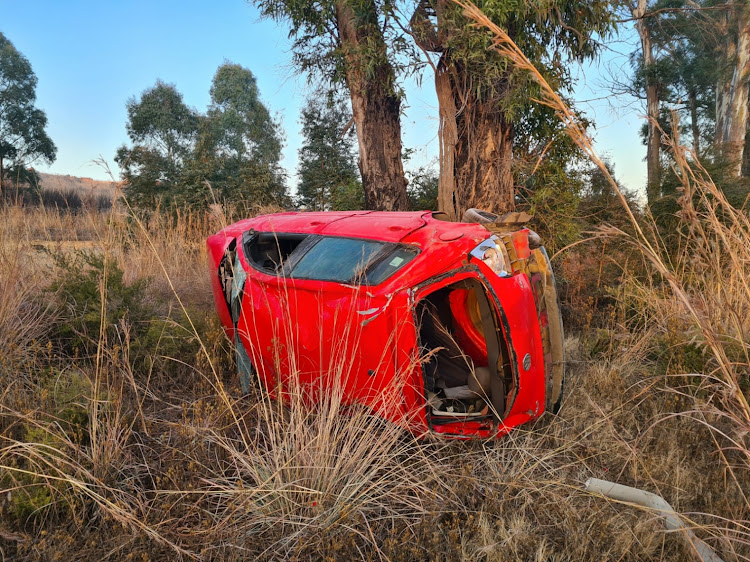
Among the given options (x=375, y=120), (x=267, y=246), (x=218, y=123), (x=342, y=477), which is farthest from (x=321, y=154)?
(x=218, y=123)

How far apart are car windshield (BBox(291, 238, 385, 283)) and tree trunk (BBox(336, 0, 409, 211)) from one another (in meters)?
5.52

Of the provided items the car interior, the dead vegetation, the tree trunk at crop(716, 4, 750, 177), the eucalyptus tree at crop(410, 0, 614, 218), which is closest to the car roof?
the car interior

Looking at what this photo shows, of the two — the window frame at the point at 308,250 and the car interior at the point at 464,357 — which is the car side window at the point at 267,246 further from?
the car interior at the point at 464,357

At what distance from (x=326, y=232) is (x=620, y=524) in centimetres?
281

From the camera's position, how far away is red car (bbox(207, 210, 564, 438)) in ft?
10.7

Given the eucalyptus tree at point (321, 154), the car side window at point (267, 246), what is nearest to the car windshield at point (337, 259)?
the car side window at point (267, 246)

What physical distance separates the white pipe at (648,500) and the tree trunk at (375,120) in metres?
6.94

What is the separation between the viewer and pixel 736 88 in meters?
16.1

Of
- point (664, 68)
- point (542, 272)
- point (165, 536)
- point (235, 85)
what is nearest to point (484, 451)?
point (542, 272)

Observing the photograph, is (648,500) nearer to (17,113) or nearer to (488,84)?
(488,84)

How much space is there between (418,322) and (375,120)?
21.6 ft

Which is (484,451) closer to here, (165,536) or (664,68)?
(165,536)

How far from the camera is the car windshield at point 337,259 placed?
361cm

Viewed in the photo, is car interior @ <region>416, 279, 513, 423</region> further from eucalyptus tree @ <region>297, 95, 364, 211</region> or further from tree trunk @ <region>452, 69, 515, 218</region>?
eucalyptus tree @ <region>297, 95, 364, 211</region>
